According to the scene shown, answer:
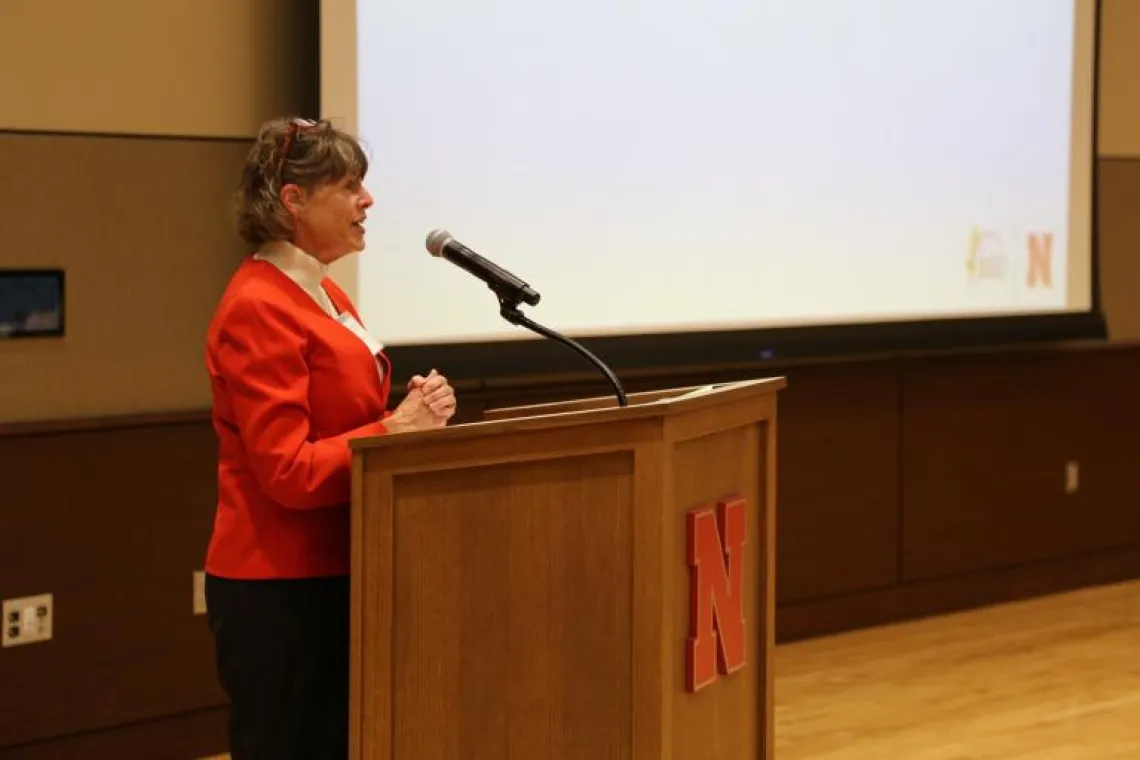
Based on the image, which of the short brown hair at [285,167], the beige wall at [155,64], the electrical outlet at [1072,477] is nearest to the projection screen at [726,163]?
the beige wall at [155,64]

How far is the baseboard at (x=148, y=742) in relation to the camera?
3.57 meters

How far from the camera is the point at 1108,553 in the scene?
5.70 metres

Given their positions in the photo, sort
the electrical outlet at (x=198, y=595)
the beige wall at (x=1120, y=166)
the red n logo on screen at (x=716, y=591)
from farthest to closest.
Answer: the beige wall at (x=1120, y=166), the electrical outlet at (x=198, y=595), the red n logo on screen at (x=716, y=591)

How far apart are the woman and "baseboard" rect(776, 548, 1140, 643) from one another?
283 cm

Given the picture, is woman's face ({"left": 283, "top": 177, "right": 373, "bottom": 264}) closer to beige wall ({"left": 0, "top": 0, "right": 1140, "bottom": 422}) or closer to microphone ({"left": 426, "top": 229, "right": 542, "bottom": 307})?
microphone ({"left": 426, "top": 229, "right": 542, "bottom": 307})

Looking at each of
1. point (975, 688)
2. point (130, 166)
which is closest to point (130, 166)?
point (130, 166)

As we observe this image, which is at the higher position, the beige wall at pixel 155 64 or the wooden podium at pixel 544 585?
the beige wall at pixel 155 64

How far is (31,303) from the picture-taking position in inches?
138

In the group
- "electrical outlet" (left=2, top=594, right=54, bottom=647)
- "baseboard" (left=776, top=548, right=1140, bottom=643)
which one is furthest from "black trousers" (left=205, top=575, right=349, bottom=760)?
"baseboard" (left=776, top=548, right=1140, bottom=643)

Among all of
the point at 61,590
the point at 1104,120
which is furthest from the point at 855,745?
the point at 1104,120

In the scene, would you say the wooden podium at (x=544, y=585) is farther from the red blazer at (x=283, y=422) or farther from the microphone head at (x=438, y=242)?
the microphone head at (x=438, y=242)

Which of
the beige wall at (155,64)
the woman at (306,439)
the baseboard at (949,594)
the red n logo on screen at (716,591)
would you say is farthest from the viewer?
the baseboard at (949,594)

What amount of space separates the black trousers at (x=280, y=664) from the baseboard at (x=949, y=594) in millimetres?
2815

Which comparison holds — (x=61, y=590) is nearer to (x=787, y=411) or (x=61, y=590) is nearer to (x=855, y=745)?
(x=855, y=745)
